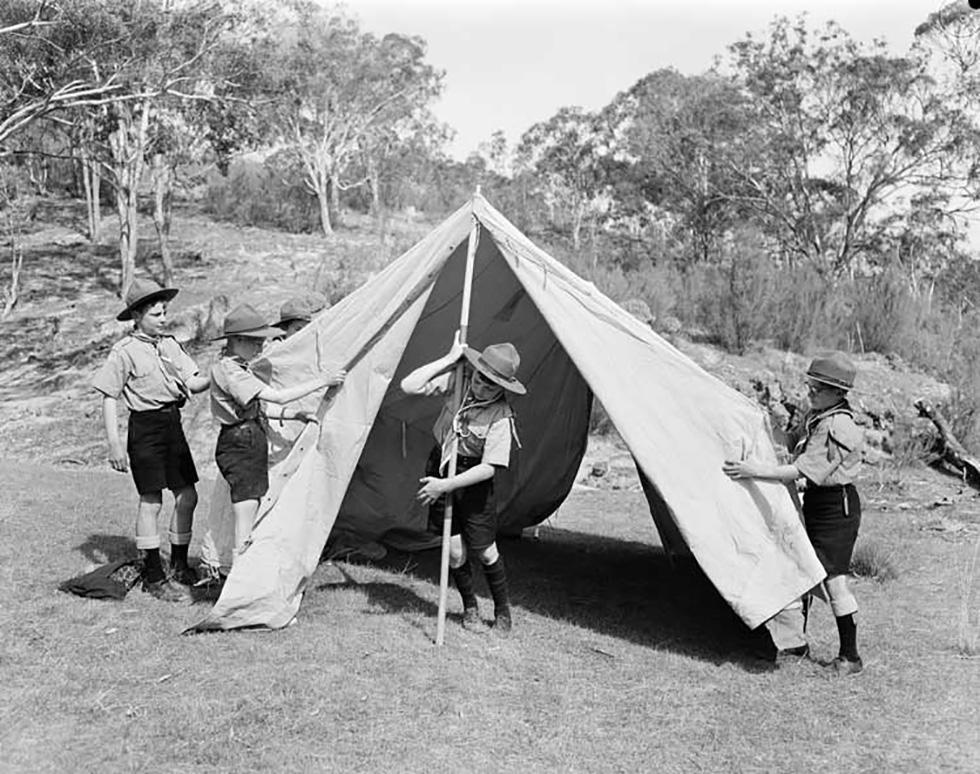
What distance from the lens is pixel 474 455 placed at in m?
5.55

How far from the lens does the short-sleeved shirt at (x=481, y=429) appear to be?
5.45m

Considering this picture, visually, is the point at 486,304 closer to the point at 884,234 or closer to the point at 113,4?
the point at 113,4

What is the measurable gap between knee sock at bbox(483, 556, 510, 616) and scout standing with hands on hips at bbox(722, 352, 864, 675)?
4.36ft

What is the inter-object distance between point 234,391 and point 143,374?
660mm

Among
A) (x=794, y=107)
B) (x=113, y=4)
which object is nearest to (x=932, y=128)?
(x=794, y=107)

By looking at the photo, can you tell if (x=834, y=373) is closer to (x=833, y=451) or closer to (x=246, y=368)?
(x=833, y=451)

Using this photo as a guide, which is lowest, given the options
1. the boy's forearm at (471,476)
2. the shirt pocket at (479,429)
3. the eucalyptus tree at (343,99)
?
the boy's forearm at (471,476)

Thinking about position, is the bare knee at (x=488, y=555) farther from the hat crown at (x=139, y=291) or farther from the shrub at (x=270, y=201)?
the shrub at (x=270, y=201)

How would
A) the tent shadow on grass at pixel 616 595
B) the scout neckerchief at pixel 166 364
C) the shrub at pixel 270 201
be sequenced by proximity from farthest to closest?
the shrub at pixel 270 201, the scout neckerchief at pixel 166 364, the tent shadow on grass at pixel 616 595

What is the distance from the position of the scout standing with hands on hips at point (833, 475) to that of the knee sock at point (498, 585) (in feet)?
4.36

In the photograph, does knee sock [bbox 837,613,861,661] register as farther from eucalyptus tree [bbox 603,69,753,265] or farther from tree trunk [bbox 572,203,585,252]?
tree trunk [bbox 572,203,585,252]

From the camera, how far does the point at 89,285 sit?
87.0ft

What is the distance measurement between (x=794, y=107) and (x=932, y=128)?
3329 millimetres

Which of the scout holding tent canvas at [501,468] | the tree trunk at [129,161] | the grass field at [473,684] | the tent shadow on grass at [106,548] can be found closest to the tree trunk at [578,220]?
the tree trunk at [129,161]
